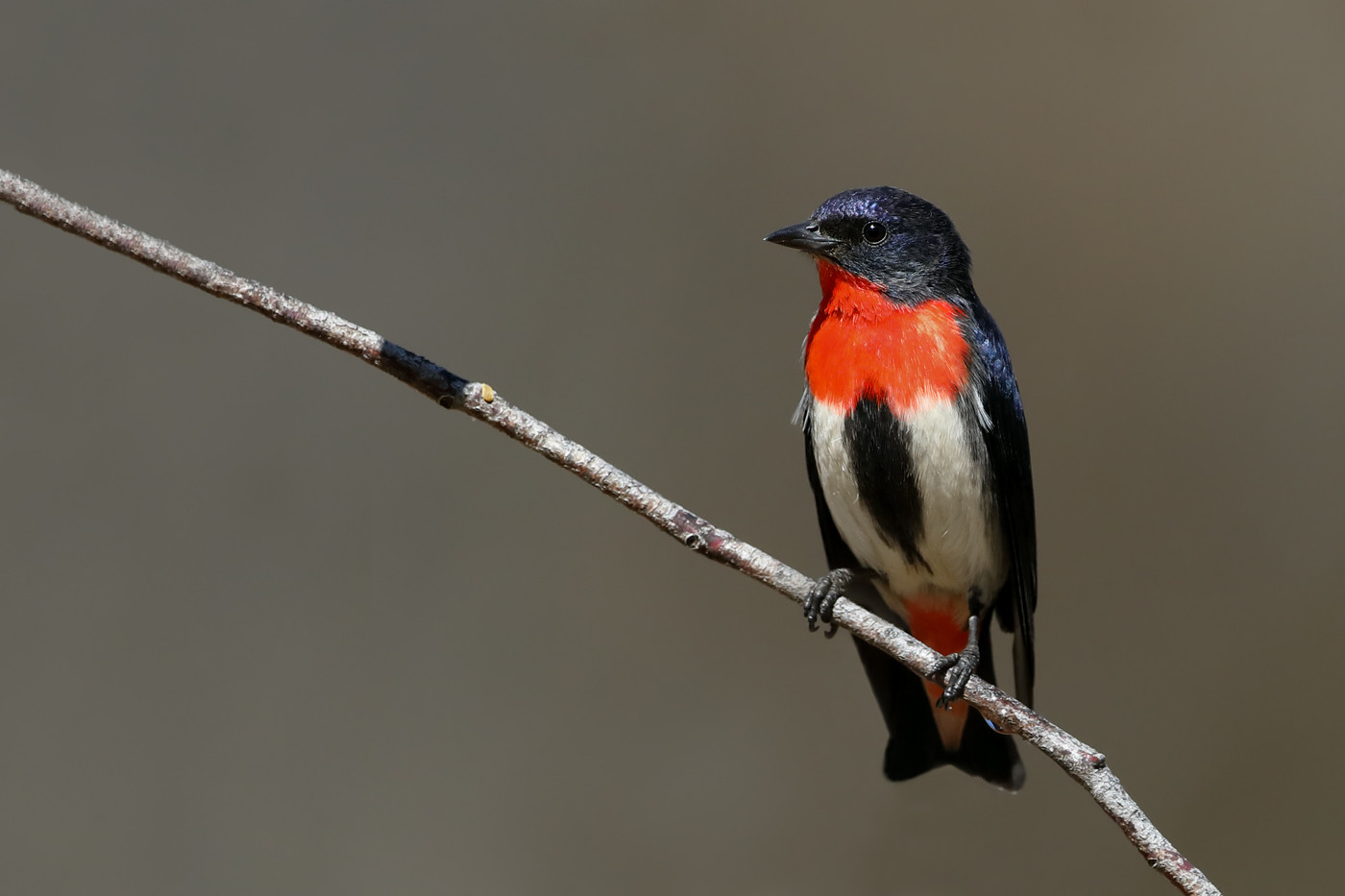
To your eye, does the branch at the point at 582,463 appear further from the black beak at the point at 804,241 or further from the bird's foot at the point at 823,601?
the black beak at the point at 804,241

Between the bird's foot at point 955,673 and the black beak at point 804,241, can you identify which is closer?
the bird's foot at point 955,673

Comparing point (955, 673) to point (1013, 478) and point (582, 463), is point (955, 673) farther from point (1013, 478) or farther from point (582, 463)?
point (582, 463)

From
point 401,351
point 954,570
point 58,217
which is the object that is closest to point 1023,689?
point 954,570

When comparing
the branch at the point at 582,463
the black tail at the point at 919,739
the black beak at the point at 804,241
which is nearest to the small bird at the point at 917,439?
the black beak at the point at 804,241

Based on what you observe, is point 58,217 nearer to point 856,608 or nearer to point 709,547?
point 709,547

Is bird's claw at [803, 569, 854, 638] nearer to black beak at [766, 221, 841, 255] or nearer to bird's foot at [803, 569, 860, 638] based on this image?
bird's foot at [803, 569, 860, 638]

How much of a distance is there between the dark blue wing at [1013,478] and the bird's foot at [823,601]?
1.45ft

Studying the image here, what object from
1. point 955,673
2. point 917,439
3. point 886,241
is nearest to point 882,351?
point 917,439

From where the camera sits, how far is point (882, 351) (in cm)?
240

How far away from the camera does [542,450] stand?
74.0 inches

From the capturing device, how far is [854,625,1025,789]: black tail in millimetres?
2869

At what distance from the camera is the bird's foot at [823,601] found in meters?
2.32

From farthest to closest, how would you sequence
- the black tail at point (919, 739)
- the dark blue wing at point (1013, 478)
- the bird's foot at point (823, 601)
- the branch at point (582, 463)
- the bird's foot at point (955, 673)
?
the black tail at point (919, 739), the dark blue wing at point (1013, 478), the bird's foot at point (823, 601), the bird's foot at point (955, 673), the branch at point (582, 463)

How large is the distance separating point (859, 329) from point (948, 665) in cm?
76
